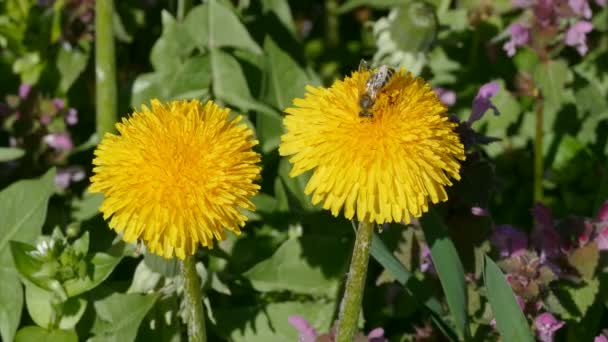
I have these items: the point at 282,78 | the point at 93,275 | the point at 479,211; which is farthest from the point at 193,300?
the point at 282,78

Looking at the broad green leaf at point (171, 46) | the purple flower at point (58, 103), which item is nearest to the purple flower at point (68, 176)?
the purple flower at point (58, 103)

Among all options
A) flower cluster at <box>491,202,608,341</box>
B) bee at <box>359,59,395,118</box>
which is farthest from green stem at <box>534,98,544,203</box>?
bee at <box>359,59,395,118</box>

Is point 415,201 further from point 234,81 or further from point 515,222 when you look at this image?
point 515,222

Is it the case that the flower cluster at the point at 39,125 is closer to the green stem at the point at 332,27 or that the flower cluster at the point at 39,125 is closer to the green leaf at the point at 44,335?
the green leaf at the point at 44,335

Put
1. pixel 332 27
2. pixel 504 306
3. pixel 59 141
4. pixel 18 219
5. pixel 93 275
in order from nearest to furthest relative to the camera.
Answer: pixel 504 306
pixel 93 275
pixel 18 219
pixel 59 141
pixel 332 27

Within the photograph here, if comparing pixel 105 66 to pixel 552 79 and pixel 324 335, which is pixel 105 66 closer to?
pixel 324 335
